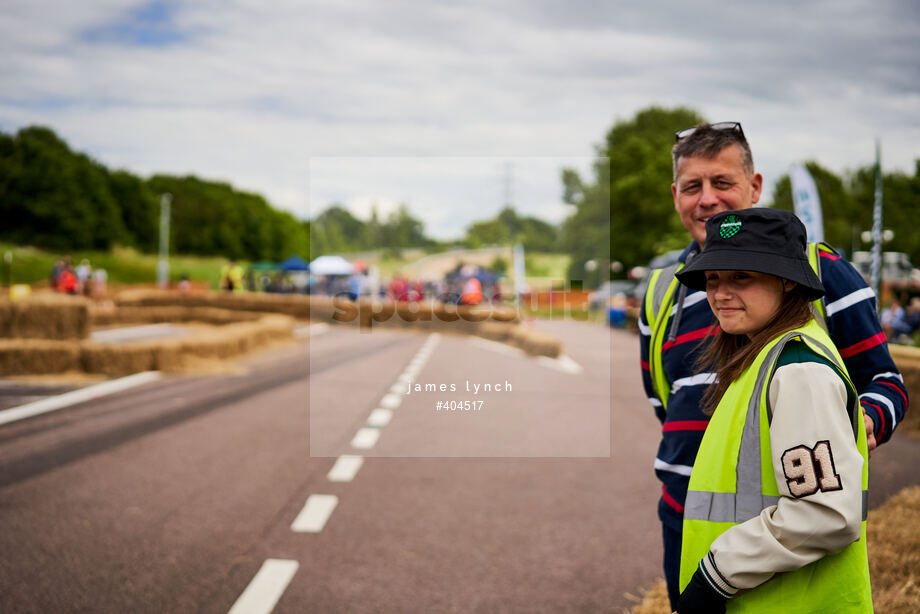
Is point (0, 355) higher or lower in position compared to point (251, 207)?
lower

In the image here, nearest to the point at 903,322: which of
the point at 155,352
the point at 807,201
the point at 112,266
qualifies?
the point at 807,201

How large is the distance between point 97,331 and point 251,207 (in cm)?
12968

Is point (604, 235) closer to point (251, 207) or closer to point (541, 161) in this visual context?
point (541, 161)

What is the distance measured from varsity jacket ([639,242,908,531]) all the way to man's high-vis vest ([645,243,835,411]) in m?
A: 0.02

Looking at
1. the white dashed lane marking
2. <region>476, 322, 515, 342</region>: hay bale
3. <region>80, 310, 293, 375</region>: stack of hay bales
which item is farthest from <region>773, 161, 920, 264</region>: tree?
the white dashed lane marking

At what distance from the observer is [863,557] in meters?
1.84

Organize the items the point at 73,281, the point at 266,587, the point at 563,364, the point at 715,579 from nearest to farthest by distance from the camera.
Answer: the point at 715,579
the point at 266,587
the point at 563,364
the point at 73,281

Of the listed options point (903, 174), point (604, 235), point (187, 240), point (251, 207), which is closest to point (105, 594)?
point (604, 235)

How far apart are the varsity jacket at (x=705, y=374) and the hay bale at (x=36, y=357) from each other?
39.2 ft

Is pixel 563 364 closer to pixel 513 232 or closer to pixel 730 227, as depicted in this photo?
pixel 513 232

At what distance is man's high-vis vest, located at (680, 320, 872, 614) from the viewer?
1.83 m

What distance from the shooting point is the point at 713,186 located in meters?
2.60

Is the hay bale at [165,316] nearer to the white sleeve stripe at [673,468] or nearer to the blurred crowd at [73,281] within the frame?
the blurred crowd at [73,281]

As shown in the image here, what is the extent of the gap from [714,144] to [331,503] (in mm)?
4149
